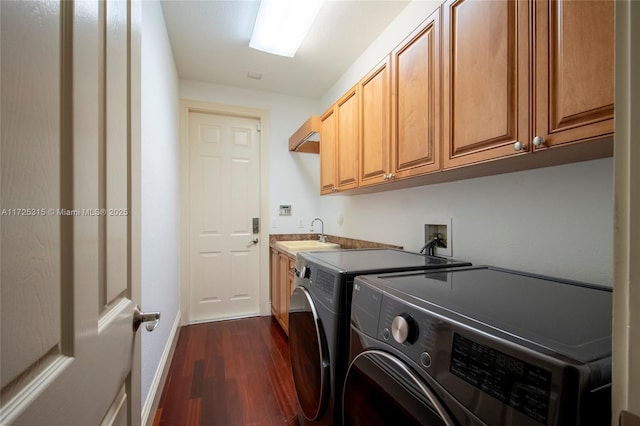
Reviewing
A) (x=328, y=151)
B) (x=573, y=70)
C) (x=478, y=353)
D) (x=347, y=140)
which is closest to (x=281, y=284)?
(x=328, y=151)

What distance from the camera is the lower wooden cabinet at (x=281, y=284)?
2.36 m

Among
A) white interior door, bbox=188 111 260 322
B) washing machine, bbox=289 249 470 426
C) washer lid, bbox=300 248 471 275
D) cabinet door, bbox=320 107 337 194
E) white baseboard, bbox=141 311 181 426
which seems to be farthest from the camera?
white interior door, bbox=188 111 260 322

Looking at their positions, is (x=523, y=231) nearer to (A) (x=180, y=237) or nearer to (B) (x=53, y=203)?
(B) (x=53, y=203)

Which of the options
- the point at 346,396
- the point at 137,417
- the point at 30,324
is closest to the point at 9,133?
the point at 30,324

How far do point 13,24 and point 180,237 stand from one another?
2771 millimetres

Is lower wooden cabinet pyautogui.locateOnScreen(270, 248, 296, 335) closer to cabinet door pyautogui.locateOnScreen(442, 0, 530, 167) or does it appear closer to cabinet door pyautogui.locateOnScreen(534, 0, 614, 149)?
cabinet door pyautogui.locateOnScreen(442, 0, 530, 167)

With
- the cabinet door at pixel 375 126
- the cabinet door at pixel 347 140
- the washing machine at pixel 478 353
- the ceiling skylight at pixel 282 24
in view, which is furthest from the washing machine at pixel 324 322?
the ceiling skylight at pixel 282 24

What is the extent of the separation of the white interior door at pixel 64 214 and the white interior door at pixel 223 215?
2.37m

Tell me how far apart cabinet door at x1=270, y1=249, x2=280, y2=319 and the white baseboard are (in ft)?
3.09

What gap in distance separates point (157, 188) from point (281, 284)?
1386 millimetres

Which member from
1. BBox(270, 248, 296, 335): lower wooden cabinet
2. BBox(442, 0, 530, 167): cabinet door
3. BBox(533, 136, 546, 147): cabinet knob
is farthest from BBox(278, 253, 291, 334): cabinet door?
BBox(533, 136, 546, 147): cabinet knob

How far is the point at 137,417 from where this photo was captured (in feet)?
2.54

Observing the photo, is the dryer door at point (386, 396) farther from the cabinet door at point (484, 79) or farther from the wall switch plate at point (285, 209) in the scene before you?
the wall switch plate at point (285, 209)

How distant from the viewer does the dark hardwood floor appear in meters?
1.57
